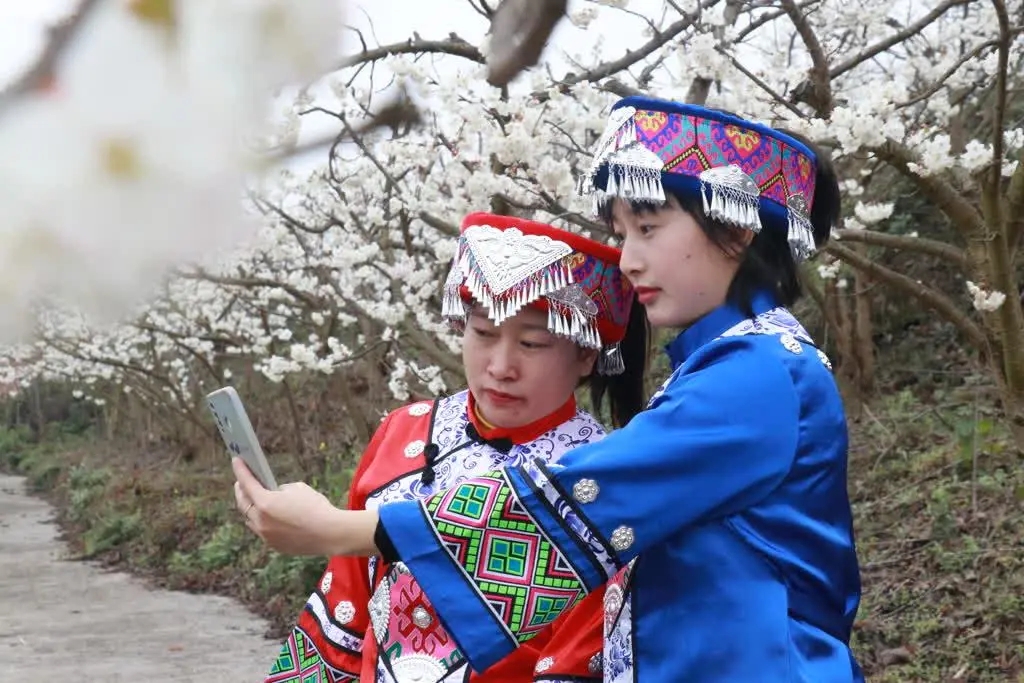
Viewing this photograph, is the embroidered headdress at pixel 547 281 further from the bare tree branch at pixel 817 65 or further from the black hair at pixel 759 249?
the bare tree branch at pixel 817 65

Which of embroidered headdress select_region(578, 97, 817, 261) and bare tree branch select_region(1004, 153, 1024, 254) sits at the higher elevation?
bare tree branch select_region(1004, 153, 1024, 254)

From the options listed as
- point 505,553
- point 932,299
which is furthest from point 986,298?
point 505,553

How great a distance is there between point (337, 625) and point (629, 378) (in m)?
0.64

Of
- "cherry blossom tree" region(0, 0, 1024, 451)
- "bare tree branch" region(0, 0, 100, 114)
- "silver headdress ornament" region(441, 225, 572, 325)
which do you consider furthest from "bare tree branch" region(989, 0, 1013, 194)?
"bare tree branch" region(0, 0, 100, 114)

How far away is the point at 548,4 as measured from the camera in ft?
2.38

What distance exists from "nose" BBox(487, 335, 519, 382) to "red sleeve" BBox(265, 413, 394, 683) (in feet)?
1.05

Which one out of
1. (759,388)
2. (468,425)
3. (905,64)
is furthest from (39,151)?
(905,64)

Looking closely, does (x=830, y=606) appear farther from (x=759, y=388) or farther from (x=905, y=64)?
(x=905, y=64)

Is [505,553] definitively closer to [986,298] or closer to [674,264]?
[674,264]

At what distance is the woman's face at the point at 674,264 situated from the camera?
4.78ft

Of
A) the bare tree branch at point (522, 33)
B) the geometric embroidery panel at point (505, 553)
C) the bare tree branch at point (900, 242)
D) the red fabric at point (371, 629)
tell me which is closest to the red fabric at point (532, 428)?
the red fabric at point (371, 629)

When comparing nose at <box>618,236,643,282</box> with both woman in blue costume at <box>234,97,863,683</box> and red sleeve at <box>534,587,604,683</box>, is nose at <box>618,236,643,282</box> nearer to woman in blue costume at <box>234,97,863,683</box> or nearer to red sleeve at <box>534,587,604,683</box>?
woman in blue costume at <box>234,97,863,683</box>

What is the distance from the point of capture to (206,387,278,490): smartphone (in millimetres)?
1408

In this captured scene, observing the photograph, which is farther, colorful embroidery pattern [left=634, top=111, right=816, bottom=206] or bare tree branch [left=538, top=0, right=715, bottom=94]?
bare tree branch [left=538, top=0, right=715, bottom=94]
